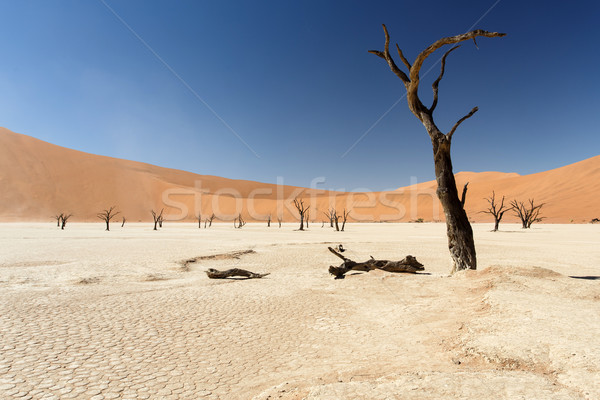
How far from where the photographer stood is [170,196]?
8462cm

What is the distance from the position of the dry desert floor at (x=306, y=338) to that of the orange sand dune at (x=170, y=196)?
180ft

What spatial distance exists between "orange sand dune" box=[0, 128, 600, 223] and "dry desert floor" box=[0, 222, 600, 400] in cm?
5487

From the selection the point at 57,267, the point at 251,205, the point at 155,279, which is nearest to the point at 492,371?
the point at 155,279

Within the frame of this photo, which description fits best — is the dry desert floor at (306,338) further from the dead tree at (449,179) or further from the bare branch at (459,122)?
the bare branch at (459,122)

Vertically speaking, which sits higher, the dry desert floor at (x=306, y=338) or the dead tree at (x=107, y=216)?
the dead tree at (x=107, y=216)

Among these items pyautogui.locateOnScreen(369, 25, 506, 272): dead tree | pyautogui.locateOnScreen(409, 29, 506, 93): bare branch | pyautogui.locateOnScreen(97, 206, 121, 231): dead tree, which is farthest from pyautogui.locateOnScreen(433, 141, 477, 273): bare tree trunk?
pyautogui.locateOnScreen(97, 206, 121, 231): dead tree

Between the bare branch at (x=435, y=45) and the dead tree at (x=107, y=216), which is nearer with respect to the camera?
the bare branch at (x=435, y=45)

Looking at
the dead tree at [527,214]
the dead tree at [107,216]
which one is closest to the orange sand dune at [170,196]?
the dead tree at [527,214]

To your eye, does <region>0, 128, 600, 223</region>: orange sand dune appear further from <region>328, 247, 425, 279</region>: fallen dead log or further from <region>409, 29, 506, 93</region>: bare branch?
<region>409, 29, 506, 93</region>: bare branch

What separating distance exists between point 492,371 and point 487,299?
262 centimetres

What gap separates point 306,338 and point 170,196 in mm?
87256

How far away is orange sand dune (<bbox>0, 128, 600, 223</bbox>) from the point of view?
191ft

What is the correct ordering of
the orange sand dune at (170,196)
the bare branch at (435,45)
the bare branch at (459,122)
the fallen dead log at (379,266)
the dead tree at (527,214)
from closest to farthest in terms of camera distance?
the bare branch at (435,45) < the bare branch at (459,122) < the fallen dead log at (379,266) < the dead tree at (527,214) < the orange sand dune at (170,196)

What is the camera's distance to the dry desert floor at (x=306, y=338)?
2.77 m
